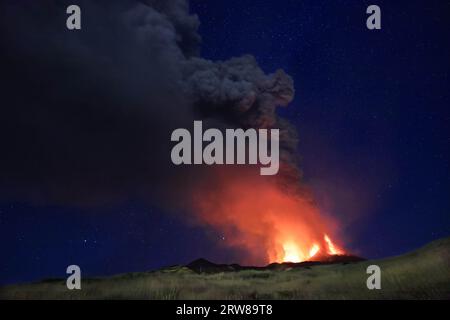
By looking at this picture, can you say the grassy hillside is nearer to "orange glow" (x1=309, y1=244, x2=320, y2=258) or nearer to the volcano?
the volcano

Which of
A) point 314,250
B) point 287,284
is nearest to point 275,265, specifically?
point 314,250

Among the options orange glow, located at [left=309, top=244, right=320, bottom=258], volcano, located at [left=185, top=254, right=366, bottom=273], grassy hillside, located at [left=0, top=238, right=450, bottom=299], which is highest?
orange glow, located at [left=309, top=244, right=320, bottom=258]

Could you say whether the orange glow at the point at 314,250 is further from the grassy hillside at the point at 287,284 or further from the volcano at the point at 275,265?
the grassy hillside at the point at 287,284

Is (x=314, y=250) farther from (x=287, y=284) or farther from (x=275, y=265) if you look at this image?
(x=287, y=284)

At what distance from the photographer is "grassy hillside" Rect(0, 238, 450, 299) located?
25141mm

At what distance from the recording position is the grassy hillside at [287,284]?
25141mm

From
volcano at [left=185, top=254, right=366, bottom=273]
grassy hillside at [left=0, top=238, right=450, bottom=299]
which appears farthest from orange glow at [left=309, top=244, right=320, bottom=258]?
grassy hillside at [left=0, top=238, right=450, bottom=299]

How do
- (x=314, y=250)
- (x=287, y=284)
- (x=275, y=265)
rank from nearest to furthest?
1. (x=287, y=284)
2. (x=275, y=265)
3. (x=314, y=250)

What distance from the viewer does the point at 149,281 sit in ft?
98.2

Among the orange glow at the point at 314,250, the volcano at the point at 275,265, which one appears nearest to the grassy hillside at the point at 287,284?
the volcano at the point at 275,265

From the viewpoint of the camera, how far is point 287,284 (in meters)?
28.6
